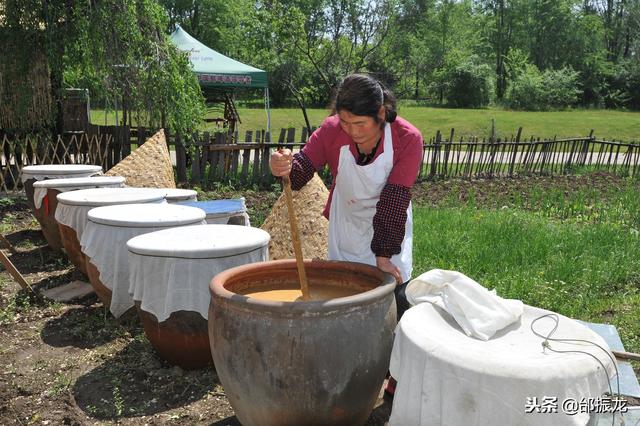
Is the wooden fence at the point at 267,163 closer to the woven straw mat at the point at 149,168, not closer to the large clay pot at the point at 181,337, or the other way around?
the woven straw mat at the point at 149,168

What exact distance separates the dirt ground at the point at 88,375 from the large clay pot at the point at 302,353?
56 cm

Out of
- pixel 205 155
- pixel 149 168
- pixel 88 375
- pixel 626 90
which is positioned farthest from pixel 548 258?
pixel 626 90

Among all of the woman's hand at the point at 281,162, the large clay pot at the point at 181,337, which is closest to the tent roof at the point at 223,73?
the large clay pot at the point at 181,337

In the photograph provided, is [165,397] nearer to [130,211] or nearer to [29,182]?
[130,211]

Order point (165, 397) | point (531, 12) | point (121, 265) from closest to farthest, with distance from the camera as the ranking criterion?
1. point (165, 397)
2. point (121, 265)
3. point (531, 12)

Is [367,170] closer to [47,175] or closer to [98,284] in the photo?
[98,284]

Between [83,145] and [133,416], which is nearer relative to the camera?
[133,416]

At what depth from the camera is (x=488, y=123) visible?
2584cm

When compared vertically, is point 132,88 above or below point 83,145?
above

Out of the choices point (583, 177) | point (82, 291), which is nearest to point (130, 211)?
point (82, 291)

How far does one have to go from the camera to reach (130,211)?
414cm

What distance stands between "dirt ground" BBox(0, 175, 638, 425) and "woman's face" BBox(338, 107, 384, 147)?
1395mm

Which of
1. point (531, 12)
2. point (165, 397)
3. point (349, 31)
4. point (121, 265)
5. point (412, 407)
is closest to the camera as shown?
point (412, 407)

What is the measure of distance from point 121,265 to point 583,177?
10280 mm
